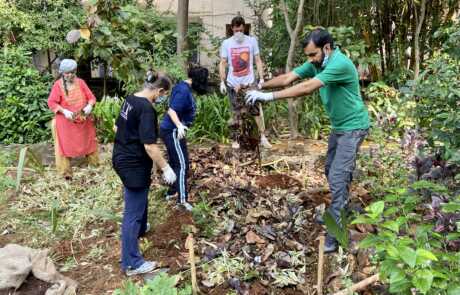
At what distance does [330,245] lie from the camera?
12.0 feet

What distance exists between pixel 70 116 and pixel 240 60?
2264mm

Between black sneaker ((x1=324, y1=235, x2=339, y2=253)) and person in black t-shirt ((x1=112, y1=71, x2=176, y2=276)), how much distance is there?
4.24 ft

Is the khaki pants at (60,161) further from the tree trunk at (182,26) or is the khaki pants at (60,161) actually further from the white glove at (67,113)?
the tree trunk at (182,26)

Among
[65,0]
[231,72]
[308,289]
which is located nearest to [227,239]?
[308,289]

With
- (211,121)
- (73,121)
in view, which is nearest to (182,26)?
(211,121)

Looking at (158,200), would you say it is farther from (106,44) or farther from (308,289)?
(308,289)

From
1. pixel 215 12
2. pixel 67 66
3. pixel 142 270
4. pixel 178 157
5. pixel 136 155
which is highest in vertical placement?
pixel 215 12

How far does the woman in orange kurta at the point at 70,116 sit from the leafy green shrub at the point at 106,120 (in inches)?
52.8

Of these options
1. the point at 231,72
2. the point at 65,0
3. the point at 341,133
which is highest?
the point at 65,0

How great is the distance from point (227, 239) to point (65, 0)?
712 cm

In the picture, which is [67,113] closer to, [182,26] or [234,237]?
[234,237]

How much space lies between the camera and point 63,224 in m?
4.50

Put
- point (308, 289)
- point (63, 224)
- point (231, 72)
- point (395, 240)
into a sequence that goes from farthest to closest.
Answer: point (231, 72) < point (63, 224) < point (308, 289) < point (395, 240)

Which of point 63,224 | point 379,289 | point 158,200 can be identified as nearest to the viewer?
point 379,289
